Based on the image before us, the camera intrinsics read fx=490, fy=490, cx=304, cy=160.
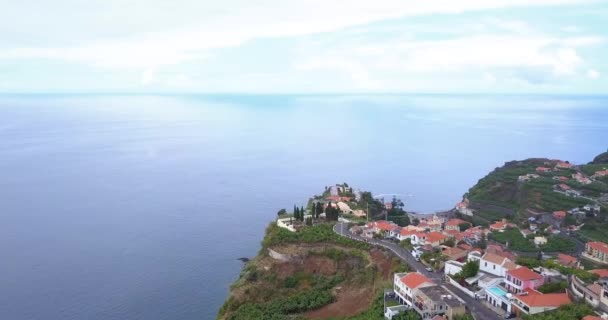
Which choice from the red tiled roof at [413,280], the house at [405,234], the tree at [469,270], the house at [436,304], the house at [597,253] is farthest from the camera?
the house at [597,253]

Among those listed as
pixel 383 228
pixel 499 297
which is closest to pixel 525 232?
pixel 383 228

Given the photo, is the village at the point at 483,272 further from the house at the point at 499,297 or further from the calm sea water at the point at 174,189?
the calm sea water at the point at 174,189

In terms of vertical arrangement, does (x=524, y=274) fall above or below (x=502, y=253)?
above

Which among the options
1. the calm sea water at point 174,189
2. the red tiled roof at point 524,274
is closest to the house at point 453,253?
the red tiled roof at point 524,274

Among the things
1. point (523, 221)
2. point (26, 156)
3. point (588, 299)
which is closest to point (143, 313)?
point (588, 299)

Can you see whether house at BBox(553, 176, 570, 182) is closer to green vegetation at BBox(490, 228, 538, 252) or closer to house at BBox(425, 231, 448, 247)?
green vegetation at BBox(490, 228, 538, 252)

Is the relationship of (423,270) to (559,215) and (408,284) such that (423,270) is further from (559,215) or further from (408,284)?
(559,215)

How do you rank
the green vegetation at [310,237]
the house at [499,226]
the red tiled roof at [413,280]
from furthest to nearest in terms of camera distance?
the house at [499,226]
the green vegetation at [310,237]
the red tiled roof at [413,280]

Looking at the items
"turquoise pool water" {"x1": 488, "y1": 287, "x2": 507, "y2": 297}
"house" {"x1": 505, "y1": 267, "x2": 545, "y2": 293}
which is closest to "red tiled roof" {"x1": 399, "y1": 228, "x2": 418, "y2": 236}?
"house" {"x1": 505, "y1": 267, "x2": 545, "y2": 293}
